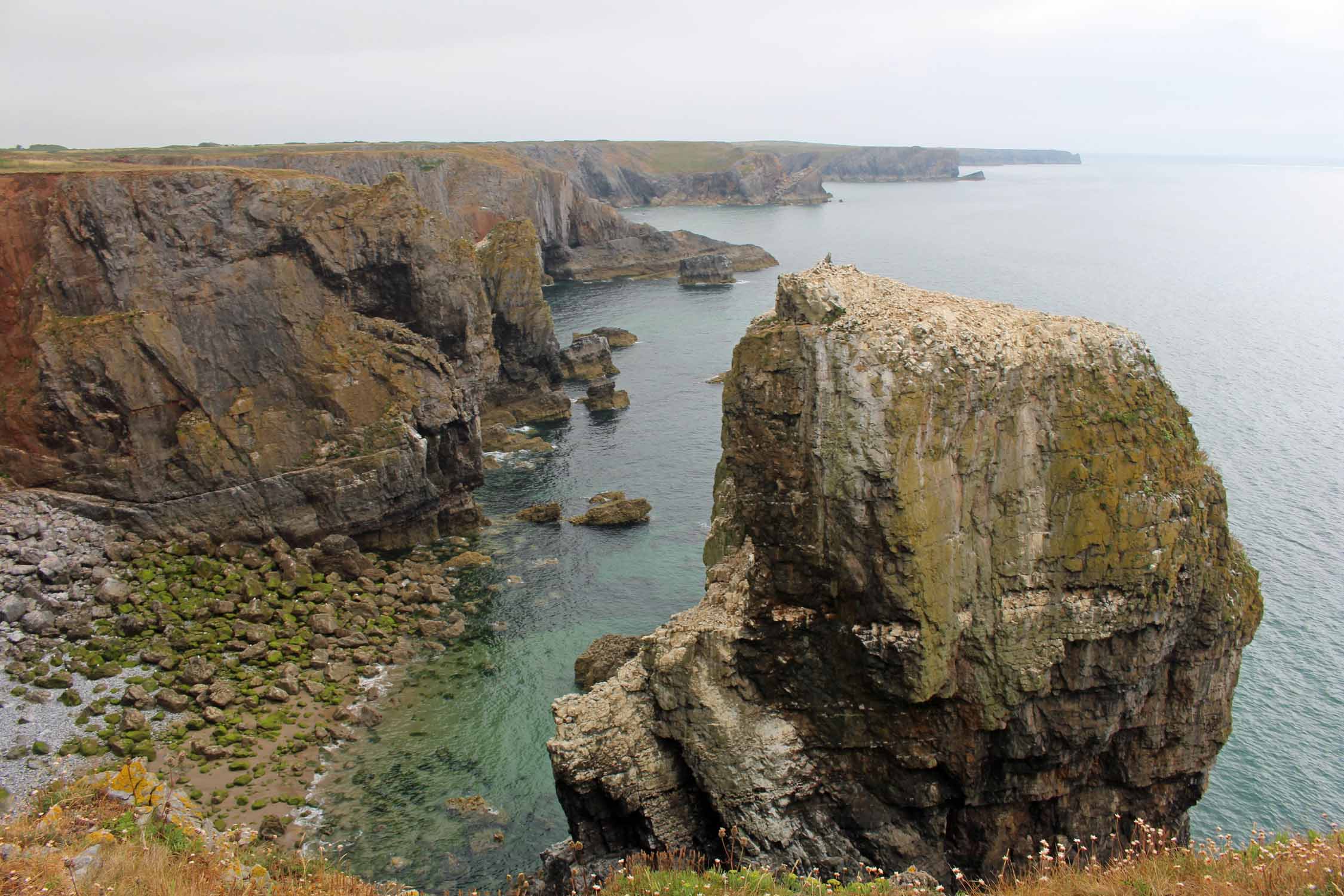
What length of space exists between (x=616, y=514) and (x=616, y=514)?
43 mm

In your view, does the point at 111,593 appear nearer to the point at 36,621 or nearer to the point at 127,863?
the point at 36,621

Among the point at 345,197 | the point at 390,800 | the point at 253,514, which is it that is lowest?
the point at 390,800

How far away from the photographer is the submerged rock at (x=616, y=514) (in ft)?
157

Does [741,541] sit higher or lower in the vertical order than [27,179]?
lower

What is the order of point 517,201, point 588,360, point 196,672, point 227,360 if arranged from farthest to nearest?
1. point 517,201
2. point 588,360
3. point 227,360
4. point 196,672

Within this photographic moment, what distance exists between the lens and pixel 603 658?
3406 cm

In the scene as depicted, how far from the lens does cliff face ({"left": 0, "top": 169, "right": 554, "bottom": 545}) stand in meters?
37.8

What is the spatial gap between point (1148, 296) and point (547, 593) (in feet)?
265

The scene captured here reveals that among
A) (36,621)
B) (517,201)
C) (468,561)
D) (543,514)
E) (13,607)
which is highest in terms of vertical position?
(517,201)

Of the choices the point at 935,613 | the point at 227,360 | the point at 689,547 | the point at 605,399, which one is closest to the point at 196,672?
the point at 227,360

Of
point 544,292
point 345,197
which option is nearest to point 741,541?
point 345,197

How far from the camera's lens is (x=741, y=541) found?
22.7 meters

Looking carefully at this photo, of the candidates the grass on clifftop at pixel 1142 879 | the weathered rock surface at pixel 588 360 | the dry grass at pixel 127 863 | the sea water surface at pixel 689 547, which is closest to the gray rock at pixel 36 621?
the sea water surface at pixel 689 547

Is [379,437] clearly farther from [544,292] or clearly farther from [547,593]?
[544,292]
